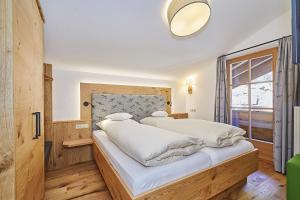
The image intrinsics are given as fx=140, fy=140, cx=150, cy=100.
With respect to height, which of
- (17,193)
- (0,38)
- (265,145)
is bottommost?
(265,145)

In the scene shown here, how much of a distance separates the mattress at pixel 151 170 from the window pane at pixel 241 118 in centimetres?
188

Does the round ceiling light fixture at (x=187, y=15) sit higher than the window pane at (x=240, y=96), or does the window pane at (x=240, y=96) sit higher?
the round ceiling light fixture at (x=187, y=15)

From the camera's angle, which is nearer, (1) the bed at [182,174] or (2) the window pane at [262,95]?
(1) the bed at [182,174]

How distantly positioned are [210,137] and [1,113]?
1568 mm

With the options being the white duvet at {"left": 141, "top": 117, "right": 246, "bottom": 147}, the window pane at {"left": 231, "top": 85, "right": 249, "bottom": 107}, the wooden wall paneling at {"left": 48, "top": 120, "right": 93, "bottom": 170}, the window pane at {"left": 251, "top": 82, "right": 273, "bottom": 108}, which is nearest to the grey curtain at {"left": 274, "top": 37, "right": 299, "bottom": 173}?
the window pane at {"left": 251, "top": 82, "right": 273, "bottom": 108}

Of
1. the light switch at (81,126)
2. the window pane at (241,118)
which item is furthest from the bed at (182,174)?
the window pane at (241,118)

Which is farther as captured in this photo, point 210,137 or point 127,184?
point 210,137

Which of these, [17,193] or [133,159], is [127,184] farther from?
[17,193]

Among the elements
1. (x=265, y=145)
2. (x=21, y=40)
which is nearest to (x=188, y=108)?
(x=265, y=145)

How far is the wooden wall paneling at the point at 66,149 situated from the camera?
85.9 inches

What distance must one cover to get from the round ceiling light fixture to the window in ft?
5.44

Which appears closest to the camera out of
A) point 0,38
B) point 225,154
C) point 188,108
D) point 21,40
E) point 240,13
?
point 0,38

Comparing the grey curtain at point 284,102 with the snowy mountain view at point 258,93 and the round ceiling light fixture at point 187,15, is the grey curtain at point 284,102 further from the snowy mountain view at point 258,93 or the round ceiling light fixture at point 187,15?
the round ceiling light fixture at point 187,15

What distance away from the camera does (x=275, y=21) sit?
87.0 inches
